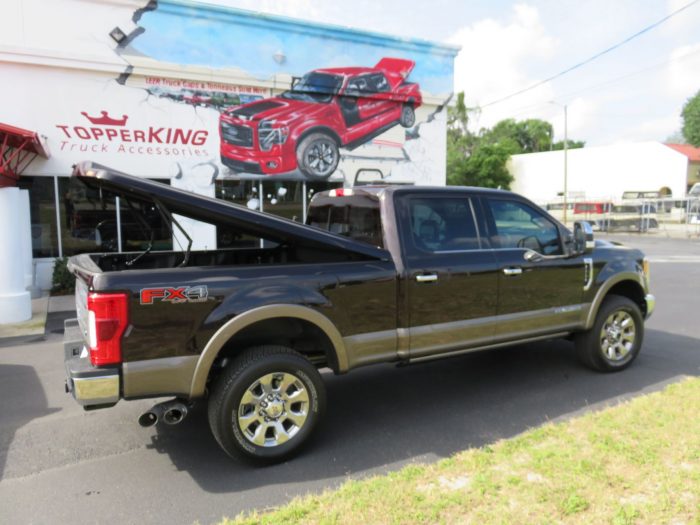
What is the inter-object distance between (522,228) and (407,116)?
1127 cm

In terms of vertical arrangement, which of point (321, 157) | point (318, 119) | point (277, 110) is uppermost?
point (277, 110)

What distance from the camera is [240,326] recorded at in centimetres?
345

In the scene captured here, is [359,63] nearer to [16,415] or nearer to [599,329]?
[599,329]

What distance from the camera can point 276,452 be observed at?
142 inches

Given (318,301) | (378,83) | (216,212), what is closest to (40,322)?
(216,212)

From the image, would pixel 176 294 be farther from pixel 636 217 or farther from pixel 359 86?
pixel 636 217

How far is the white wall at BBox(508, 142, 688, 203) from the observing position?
43.8 meters

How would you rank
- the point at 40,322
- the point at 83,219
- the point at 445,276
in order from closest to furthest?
the point at 445,276 < the point at 40,322 < the point at 83,219

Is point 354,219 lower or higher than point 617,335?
higher

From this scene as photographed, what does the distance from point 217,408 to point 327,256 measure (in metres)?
1.46

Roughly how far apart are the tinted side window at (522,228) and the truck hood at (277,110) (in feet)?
31.9

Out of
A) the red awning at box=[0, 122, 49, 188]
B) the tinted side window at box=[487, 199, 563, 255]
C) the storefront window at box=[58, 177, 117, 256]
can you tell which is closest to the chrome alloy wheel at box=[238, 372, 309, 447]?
the tinted side window at box=[487, 199, 563, 255]

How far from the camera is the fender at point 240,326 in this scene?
339 centimetres

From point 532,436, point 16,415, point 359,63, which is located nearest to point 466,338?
point 532,436
